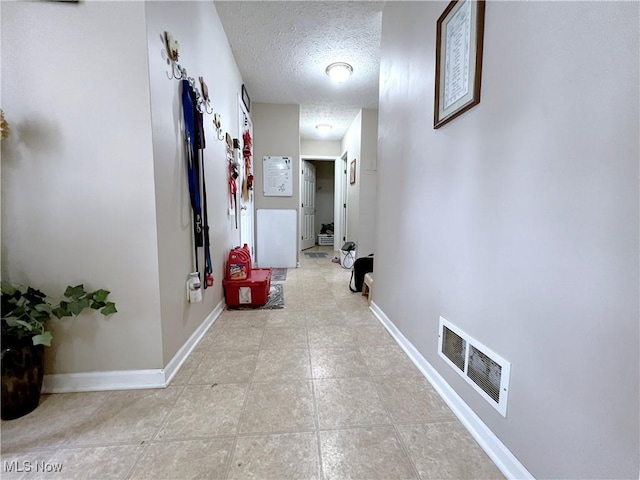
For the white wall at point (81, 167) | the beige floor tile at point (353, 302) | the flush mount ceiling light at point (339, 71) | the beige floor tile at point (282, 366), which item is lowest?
the beige floor tile at point (282, 366)

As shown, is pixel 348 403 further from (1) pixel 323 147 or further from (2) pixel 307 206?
(1) pixel 323 147

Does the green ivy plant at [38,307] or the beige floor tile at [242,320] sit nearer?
the green ivy plant at [38,307]

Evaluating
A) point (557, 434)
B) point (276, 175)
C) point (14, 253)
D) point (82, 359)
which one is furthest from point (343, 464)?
point (276, 175)

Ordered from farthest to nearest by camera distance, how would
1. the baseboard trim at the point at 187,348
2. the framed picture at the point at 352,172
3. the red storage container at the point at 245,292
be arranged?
1. the framed picture at the point at 352,172
2. the red storage container at the point at 245,292
3. the baseboard trim at the point at 187,348

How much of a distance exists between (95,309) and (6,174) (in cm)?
65

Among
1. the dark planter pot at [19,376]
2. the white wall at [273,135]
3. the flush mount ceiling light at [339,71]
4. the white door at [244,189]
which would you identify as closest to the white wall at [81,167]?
the dark planter pot at [19,376]

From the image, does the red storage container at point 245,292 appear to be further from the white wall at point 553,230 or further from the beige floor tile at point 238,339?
the white wall at point 553,230

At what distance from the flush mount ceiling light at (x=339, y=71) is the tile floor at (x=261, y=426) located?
2645 mm

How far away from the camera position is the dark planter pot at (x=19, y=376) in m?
1.01

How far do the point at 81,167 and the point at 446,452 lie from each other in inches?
70.0

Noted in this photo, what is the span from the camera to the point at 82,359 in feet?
4.01

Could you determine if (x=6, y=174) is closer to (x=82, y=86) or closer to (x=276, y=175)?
(x=82, y=86)

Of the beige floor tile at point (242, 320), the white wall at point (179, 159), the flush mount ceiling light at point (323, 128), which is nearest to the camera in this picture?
the white wall at point (179, 159)

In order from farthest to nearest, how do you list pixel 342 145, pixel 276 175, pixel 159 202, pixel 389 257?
1. pixel 342 145
2. pixel 276 175
3. pixel 389 257
4. pixel 159 202
